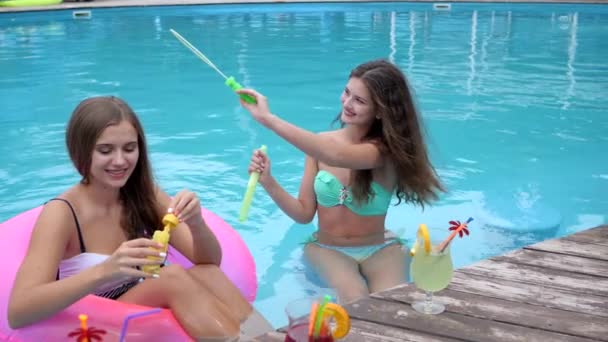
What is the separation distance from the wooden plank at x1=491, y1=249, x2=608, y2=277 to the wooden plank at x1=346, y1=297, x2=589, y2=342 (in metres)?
→ 0.54

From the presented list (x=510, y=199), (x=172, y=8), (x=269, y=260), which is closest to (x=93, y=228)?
(x=269, y=260)

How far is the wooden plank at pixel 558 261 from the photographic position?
244 cm

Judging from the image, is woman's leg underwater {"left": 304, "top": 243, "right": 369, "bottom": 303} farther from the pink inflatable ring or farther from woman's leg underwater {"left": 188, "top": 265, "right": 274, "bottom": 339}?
the pink inflatable ring

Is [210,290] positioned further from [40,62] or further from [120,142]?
[40,62]

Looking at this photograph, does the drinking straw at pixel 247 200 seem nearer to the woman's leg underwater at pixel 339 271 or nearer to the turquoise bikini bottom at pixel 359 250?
Answer: the woman's leg underwater at pixel 339 271

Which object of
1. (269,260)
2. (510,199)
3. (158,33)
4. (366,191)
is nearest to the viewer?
(366,191)

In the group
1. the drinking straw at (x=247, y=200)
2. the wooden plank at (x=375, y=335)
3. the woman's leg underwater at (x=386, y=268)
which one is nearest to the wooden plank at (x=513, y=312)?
the wooden plank at (x=375, y=335)

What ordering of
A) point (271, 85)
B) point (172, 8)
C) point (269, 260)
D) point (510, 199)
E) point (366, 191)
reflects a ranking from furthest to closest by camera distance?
1. point (172, 8)
2. point (271, 85)
3. point (510, 199)
4. point (269, 260)
5. point (366, 191)

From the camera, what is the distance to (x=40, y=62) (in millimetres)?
9727

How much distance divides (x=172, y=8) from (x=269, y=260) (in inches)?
501

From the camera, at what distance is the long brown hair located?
2.34 metres

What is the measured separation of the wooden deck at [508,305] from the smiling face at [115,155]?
0.82 m

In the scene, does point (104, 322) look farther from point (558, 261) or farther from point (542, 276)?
point (558, 261)

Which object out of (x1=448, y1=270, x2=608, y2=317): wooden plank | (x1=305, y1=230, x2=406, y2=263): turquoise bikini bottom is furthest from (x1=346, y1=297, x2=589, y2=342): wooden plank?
(x1=305, y1=230, x2=406, y2=263): turquoise bikini bottom
